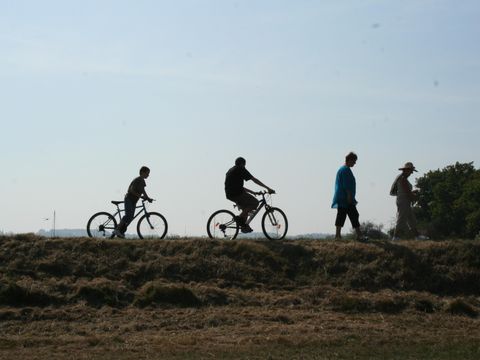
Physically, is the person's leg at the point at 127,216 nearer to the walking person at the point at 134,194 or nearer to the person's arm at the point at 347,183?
the walking person at the point at 134,194

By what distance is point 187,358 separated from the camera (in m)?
13.9

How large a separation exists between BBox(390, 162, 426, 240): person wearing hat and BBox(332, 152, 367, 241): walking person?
1.28 m

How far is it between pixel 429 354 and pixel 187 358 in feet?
13.8

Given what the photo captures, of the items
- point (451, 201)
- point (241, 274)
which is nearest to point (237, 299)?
point (241, 274)

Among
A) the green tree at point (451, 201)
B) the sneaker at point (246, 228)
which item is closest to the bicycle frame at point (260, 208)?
the sneaker at point (246, 228)

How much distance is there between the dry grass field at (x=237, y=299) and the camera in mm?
15086

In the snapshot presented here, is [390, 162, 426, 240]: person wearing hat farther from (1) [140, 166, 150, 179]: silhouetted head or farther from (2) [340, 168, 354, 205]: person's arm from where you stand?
(1) [140, 166, 150, 179]: silhouetted head

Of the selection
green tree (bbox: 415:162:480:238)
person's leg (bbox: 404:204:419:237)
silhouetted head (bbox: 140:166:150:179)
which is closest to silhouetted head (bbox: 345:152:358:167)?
person's leg (bbox: 404:204:419:237)

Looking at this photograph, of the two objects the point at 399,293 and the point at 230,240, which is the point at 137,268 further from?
the point at 399,293

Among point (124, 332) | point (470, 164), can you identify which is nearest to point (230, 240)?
point (124, 332)

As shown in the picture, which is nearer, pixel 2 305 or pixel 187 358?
pixel 187 358

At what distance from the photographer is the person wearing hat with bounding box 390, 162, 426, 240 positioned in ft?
70.2

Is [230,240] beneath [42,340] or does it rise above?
above

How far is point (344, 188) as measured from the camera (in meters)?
20.8
